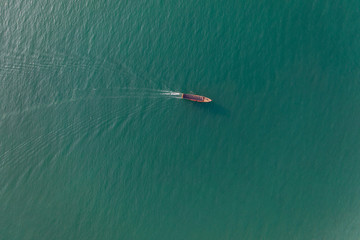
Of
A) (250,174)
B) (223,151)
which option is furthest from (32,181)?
(250,174)

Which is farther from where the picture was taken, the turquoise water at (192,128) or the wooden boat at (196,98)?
the wooden boat at (196,98)

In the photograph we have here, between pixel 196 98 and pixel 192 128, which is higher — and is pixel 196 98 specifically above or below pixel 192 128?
above

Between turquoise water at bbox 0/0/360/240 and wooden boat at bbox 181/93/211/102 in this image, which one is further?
wooden boat at bbox 181/93/211/102

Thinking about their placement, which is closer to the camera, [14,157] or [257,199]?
[257,199]

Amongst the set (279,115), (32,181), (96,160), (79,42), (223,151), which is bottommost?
(32,181)

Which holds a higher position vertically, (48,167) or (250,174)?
(250,174)

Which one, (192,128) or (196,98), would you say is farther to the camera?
(192,128)

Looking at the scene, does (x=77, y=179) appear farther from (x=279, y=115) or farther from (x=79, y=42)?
(x=279, y=115)
